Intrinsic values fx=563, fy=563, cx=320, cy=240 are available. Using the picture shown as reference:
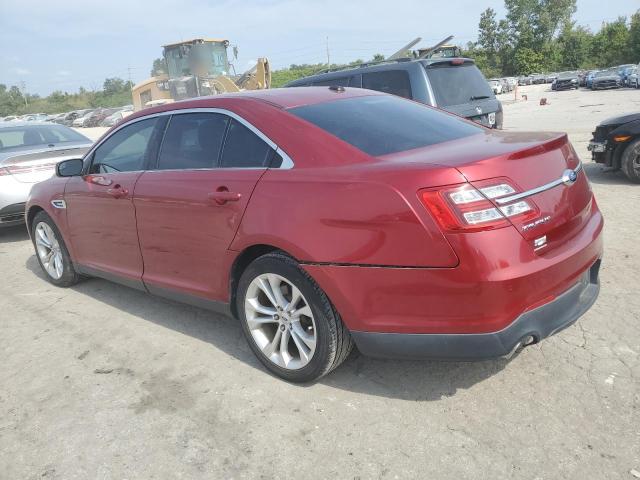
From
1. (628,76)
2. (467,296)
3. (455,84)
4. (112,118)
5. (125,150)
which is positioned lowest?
(628,76)

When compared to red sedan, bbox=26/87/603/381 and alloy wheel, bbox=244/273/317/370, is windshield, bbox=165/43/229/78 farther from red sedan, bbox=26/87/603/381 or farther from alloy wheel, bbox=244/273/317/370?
alloy wheel, bbox=244/273/317/370

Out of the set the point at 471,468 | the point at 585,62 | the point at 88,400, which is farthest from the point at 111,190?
the point at 585,62

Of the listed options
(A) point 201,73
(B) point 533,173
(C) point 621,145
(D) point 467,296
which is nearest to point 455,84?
(C) point 621,145

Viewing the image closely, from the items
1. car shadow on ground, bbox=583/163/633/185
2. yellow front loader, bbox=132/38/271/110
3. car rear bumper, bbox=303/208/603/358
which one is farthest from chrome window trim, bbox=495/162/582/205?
yellow front loader, bbox=132/38/271/110

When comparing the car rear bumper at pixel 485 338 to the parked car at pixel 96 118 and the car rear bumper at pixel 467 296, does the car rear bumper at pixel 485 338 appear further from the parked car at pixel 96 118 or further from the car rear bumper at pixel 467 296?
the parked car at pixel 96 118

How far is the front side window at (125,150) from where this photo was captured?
401 cm

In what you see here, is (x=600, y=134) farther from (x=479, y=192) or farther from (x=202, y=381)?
(x=202, y=381)

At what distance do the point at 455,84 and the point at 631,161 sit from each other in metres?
2.42

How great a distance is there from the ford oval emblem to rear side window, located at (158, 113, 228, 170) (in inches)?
75.9

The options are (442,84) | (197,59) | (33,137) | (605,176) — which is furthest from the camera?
(197,59)

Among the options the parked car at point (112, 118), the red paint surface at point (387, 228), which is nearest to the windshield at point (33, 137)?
the red paint surface at point (387, 228)

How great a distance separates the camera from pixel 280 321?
3.12 meters

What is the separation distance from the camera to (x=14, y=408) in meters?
3.17

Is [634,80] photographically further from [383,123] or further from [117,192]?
[117,192]
